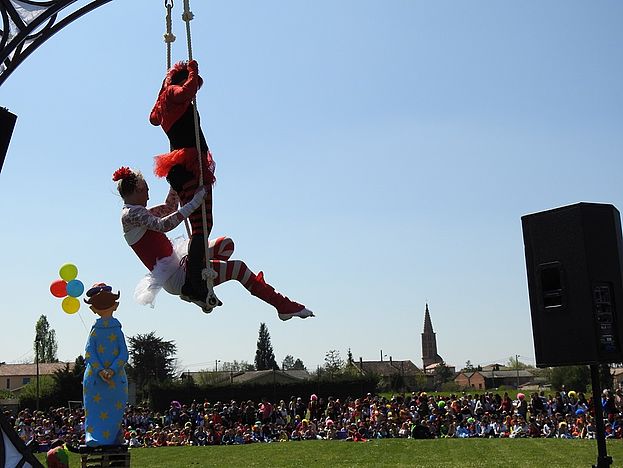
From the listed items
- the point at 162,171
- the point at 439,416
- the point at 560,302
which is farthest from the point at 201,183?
the point at 439,416

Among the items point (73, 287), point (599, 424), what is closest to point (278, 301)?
point (599, 424)

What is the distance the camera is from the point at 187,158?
5.46 m

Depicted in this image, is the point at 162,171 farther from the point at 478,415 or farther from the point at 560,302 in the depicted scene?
the point at 478,415

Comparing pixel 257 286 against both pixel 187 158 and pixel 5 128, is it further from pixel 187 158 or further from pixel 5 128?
pixel 5 128

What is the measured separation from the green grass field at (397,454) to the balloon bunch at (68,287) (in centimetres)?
436

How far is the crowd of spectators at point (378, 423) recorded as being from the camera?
17.5m

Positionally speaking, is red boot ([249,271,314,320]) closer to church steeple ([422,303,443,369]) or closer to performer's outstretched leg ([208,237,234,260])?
performer's outstretched leg ([208,237,234,260])

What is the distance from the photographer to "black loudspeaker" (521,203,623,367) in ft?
18.5

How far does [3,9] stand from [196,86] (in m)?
1.75

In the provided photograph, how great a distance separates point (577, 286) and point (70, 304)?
6.05 meters

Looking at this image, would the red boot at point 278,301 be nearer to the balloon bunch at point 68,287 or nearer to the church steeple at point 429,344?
the balloon bunch at point 68,287

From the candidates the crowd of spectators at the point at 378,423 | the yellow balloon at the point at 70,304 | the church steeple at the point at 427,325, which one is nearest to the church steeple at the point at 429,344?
the church steeple at the point at 427,325

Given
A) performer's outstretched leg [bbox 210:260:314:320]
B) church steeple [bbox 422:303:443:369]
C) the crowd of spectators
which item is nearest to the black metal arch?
performer's outstretched leg [bbox 210:260:314:320]

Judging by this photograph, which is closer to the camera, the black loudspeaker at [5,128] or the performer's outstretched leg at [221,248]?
the black loudspeaker at [5,128]
